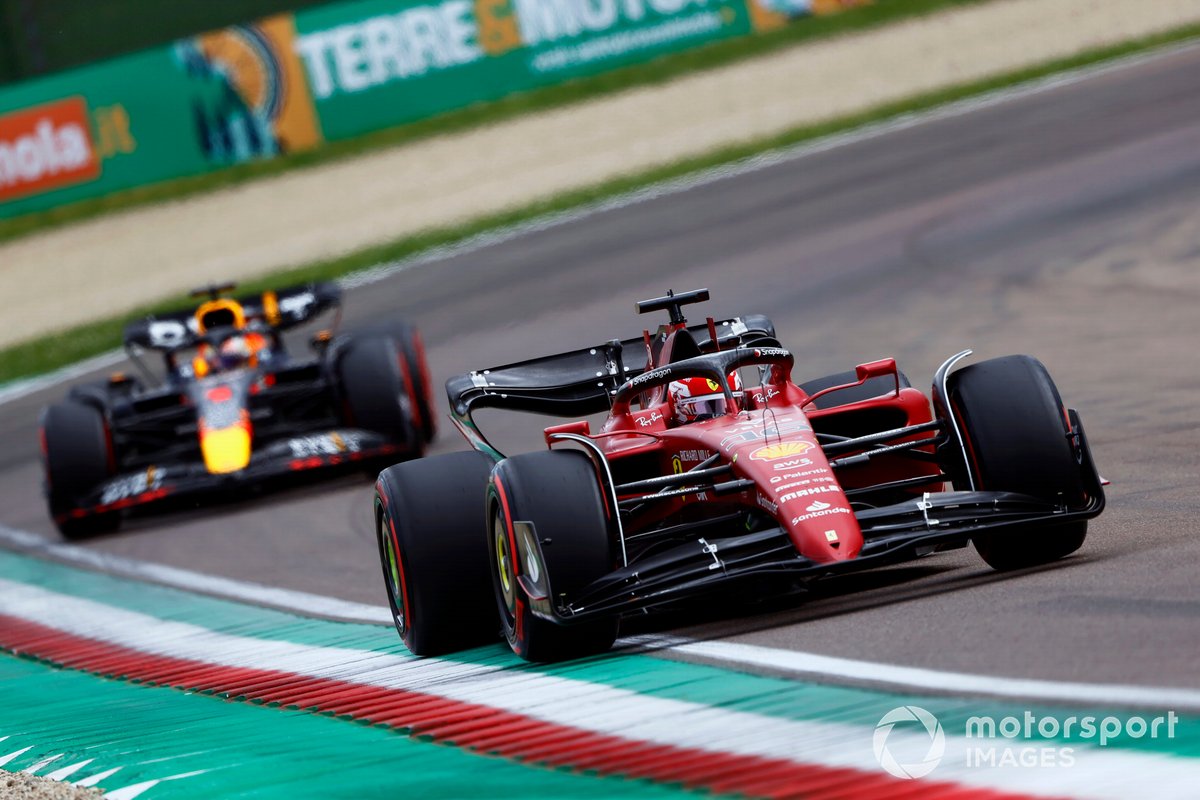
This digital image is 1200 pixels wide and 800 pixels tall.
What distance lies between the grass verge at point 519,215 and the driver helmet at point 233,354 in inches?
339

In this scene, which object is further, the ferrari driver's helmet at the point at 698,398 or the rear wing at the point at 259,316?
the rear wing at the point at 259,316

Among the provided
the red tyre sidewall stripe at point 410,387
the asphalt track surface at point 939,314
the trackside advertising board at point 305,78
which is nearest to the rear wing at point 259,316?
the red tyre sidewall stripe at point 410,387

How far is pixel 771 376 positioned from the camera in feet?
25.9

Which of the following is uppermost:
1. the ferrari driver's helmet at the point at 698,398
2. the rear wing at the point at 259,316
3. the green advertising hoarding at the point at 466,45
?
the green advertising hoarding at the point at 466,45

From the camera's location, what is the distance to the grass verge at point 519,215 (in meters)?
23.6

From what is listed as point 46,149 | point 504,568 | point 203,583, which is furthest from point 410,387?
point 46,149

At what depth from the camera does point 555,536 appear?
22.2ft

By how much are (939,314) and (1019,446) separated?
9.57 metres

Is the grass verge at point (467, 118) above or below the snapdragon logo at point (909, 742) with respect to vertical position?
above

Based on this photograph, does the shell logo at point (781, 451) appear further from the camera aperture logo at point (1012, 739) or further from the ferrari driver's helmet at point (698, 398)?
the camera aperture logo at point (1012, 739)

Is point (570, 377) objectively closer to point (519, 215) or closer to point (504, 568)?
point (504, 568)

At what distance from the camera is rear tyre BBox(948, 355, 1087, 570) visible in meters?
7.15

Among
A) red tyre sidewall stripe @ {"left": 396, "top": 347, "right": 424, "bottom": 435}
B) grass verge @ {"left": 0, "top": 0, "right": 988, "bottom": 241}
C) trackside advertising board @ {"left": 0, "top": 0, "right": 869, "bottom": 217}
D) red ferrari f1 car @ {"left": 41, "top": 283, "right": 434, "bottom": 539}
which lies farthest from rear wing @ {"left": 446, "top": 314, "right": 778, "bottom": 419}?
grass verge @ {"left": 0, "top": 0, "right": 988, "bottom": 241}

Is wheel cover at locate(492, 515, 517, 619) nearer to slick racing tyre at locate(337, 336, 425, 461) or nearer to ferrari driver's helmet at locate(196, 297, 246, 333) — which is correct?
slick racing tyre at locate(337, 336, 425, 461)
